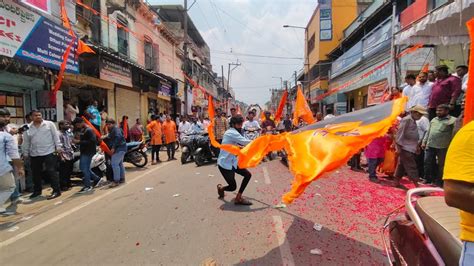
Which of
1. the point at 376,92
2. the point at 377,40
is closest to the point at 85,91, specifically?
the point at 376,92

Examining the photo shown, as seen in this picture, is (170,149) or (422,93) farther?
(170,149)

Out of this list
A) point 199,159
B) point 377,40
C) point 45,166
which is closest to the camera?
point 45,166

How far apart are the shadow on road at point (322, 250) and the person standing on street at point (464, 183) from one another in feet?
6.25

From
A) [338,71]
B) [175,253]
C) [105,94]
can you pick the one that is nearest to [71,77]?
[105,94]

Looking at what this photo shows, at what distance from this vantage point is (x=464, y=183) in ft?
5.80

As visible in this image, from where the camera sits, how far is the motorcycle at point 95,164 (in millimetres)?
8648

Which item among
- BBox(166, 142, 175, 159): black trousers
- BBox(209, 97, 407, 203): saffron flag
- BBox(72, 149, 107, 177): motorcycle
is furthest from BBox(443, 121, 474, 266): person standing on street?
BBox(166, 142, 175, 159): black trousers

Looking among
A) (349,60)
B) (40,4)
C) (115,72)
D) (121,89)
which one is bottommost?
(121,89)

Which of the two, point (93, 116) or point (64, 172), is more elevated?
point (93, 116)

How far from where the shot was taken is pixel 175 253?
13.0 feet

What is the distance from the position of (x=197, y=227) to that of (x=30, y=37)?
7.09m

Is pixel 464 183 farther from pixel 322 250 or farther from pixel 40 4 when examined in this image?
pixel 40 4

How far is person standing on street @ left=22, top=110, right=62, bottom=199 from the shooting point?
6969 millimetres

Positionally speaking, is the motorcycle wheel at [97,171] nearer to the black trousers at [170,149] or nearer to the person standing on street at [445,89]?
the black trousers at [170,149]
